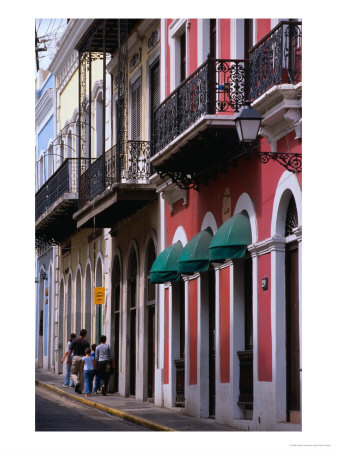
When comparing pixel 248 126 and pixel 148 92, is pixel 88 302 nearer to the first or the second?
pixel 148 92

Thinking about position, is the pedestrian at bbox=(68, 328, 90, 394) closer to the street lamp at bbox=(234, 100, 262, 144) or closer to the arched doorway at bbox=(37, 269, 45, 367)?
the arched doorway at bbox=(37, 269, 45, 367)

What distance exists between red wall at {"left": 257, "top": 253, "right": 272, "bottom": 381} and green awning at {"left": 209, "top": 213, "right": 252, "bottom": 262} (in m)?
0.45

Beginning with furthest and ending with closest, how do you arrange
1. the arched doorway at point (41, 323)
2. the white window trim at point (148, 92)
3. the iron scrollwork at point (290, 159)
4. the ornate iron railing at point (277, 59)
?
the white window trim at point (148, 92) < the arched doorway at point (41, 323) < the ornate iron railing at point (277, 59) < the iron scrollwork at point (290, 159)

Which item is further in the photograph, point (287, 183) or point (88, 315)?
point (88, 315)

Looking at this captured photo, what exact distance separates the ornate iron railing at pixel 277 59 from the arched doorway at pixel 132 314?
27.0 feet

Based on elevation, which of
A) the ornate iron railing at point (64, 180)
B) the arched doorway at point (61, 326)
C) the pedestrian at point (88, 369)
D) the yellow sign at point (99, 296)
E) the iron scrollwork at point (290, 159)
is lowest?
the pedestrian at point (88, 369)

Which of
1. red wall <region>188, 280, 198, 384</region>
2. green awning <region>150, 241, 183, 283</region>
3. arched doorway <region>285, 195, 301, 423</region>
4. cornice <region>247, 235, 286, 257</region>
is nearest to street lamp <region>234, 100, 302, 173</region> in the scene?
arched doorway <region>285, 195, 301, 423</region>

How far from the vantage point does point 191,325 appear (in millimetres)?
20422

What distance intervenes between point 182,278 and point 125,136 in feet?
15.3

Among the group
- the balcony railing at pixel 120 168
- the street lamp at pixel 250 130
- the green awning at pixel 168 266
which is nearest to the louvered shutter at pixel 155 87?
the balcony railing at pixel 120 168

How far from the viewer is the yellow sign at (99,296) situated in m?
25.1

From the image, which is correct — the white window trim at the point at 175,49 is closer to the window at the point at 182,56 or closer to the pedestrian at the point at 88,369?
the window at the point at 182,56
